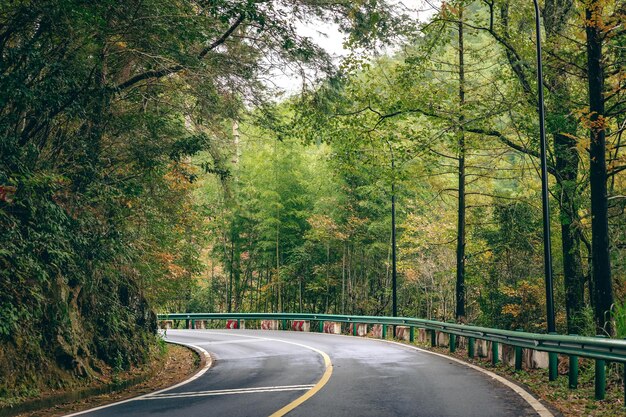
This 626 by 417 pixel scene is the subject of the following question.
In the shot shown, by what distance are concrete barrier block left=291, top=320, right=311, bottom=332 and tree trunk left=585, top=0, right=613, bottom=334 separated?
59.4 ft

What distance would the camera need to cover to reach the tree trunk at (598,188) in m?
9.85

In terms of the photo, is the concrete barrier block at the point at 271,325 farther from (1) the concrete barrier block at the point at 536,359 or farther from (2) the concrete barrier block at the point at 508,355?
(1) the concrete barrier block at the point at 536,359

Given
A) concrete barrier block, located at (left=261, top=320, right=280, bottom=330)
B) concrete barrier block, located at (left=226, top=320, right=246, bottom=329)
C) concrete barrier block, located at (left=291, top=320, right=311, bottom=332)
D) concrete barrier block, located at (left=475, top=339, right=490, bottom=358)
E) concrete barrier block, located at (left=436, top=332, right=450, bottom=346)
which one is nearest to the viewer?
concrete barrier block, located at (left=475, top=339, right=490, bottom=358)

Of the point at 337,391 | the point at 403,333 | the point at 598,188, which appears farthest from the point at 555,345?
the point at 403,333

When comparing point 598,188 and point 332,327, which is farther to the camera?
point 332,327

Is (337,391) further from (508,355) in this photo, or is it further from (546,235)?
(546,235)

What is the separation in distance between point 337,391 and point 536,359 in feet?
14.3

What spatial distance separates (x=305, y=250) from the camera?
34.2m

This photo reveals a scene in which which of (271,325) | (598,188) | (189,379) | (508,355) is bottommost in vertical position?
(271,325)

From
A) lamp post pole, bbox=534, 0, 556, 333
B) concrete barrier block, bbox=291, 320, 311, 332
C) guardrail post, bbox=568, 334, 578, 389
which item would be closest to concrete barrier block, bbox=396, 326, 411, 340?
concrete barrier block, bbox=291, 320, 311, 332

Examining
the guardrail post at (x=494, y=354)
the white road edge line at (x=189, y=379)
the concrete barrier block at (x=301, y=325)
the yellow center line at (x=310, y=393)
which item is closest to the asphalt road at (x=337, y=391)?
the yellow center line at (x=310, y=393)

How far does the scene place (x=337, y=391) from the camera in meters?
9.01

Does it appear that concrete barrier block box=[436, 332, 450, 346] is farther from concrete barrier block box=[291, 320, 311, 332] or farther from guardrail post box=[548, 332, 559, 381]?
concrete barrier block box=[291, 320, 311, 332]

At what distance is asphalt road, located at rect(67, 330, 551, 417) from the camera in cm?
750
